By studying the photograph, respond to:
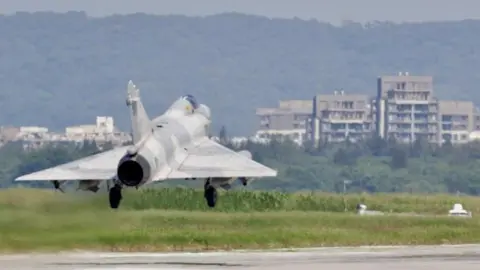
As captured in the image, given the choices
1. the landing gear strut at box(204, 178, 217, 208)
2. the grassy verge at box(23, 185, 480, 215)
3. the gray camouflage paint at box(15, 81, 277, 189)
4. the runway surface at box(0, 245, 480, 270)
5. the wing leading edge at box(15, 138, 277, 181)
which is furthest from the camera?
the grassy verge at box(23, 185, 480, 215)

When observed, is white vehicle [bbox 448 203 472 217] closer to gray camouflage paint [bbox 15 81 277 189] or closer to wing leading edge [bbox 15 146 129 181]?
gray camouflage paint [bbox 15 81 277 189]

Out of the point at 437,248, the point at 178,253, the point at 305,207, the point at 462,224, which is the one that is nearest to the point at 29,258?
the point at 178,253

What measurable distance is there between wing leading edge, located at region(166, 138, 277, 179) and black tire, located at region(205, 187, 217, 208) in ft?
3.88

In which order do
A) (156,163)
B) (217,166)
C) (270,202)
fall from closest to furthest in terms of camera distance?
(156,163)
(217,166)
(270,202)

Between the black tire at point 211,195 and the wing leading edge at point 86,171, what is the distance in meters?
4.09

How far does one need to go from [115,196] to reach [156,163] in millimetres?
1700

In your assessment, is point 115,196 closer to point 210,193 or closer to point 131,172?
point 131,172

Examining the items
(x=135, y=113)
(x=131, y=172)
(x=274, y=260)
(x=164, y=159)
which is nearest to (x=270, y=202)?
(x=164, y=159)

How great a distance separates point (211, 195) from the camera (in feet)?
223

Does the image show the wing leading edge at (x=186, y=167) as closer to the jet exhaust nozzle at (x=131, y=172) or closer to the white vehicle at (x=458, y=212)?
the jet exhaust nozzle at (x=131, y=172)

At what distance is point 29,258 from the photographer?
177 ft

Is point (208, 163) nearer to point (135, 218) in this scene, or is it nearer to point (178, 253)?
point (135, 218)

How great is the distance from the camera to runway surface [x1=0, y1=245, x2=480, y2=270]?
50.8 metres

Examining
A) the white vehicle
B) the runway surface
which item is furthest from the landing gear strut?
the white vehicle
